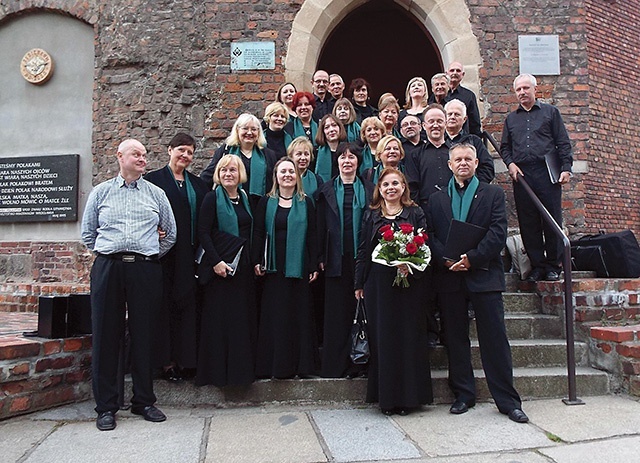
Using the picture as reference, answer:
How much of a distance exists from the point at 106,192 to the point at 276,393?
72.5 inches

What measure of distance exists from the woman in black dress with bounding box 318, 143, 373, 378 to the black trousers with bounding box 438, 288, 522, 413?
0.68 m

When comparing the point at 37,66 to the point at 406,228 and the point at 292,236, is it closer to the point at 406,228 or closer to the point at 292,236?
the point at 292,236

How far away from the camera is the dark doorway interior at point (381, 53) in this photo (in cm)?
1116

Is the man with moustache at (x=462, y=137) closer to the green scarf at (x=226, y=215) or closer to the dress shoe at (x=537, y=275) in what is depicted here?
the dress shoe at (x=537, y=275)

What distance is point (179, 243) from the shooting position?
394cm

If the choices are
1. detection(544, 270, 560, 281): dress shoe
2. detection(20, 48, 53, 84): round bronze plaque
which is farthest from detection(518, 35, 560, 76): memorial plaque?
detection(20, 48, 53, 84): round bronze plaque

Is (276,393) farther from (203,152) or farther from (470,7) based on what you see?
(470,7)

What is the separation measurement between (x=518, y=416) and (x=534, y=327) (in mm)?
1365

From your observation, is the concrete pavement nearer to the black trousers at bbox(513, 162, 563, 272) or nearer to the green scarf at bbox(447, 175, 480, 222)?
the green scarf at bbox(447, 175, 480, 222)

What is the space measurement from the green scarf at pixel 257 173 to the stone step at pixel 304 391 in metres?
1.49

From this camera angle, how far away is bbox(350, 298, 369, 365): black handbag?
12.3ft

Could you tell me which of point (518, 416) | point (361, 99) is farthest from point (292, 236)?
point (361, 99)

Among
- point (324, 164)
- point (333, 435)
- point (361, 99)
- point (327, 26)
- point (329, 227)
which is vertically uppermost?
point (327, 26)

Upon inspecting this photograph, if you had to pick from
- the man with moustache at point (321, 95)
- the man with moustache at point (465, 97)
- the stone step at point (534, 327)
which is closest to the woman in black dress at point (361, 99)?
the man with moustache at point (321, 95)
